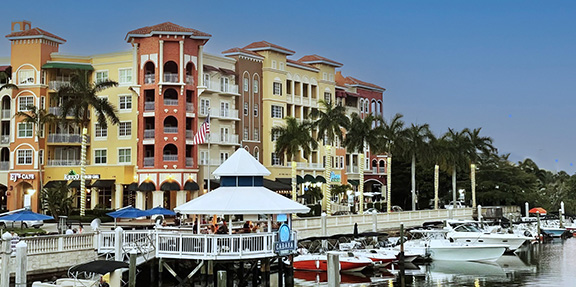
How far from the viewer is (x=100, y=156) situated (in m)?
78.1

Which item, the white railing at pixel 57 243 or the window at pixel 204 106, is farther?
the window at pixel 204 106

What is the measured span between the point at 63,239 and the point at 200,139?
1897 cm

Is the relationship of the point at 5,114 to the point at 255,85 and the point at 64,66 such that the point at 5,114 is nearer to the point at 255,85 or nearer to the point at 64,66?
the point at 64,66

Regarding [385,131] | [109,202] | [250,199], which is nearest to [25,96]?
[109,202]

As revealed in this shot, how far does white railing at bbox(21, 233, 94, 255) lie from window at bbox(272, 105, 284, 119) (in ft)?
173

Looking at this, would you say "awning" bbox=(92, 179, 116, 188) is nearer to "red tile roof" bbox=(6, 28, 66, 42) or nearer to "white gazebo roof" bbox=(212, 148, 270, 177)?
"red tile roof" bbox=(6, 28, 66, 42)

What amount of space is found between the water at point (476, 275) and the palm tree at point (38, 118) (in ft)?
122

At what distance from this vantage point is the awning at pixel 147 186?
7300 cm

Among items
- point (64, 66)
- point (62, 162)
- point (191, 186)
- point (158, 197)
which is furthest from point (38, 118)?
point (191, 186)

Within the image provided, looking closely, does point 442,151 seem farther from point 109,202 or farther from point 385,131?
point 109,202

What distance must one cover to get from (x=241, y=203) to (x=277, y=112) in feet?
183

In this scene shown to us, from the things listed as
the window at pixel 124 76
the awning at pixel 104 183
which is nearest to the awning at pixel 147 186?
the awning at pixel 104 183

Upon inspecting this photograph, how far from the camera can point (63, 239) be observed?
36219 mm

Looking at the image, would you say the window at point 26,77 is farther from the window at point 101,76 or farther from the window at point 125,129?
the window at point 125,129
